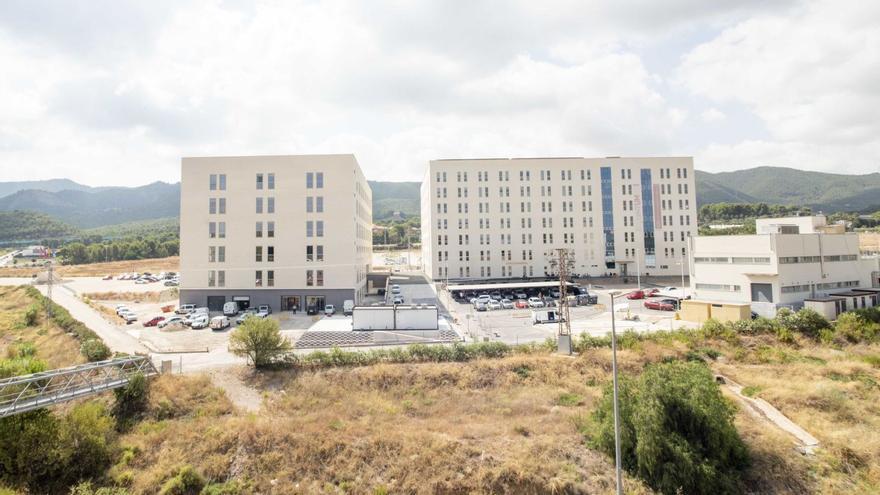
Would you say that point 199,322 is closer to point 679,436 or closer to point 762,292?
point 679,436

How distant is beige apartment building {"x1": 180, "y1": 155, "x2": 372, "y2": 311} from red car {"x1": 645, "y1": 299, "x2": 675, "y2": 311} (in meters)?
33.7

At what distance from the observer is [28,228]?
175750 mm

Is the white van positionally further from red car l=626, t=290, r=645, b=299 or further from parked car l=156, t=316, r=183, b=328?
red car l=626, t=290, r=645, b=299

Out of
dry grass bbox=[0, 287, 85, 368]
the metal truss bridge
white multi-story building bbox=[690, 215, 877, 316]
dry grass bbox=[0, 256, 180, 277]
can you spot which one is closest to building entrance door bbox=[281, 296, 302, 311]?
dry grass bbox=[0, 287, 85, 368]

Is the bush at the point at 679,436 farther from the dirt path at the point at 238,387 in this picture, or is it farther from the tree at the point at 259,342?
the tree at the point at 259,342

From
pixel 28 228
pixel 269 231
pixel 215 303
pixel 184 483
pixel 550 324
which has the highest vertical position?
pixel 28 228

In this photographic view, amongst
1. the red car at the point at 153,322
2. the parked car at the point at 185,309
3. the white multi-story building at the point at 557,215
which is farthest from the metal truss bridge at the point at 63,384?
the white multi-story building at the point at 557,215

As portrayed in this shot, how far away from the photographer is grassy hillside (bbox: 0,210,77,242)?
562 feet

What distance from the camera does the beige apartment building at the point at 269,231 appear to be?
46344mm

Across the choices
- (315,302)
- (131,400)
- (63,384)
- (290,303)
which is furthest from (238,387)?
(290,303)

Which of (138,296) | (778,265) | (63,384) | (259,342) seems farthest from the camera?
(138,296)

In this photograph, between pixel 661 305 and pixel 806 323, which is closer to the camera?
pixel 806 323

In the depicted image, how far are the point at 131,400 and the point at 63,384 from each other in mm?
3192

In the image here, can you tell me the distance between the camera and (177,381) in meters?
24.9
